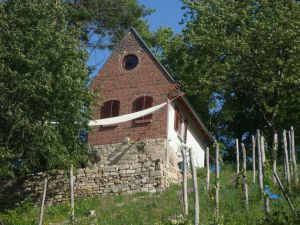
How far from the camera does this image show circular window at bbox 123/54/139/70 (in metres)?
30.6

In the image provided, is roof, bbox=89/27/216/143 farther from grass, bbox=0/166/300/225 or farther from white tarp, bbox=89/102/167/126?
grass, bbox=0/166/300/225

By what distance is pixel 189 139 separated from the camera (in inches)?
1283

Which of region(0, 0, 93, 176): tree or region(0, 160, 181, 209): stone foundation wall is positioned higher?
region(0, 0, 93, 176): tree

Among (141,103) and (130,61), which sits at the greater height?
(130,61)

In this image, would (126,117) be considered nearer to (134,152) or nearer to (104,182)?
(134,152)

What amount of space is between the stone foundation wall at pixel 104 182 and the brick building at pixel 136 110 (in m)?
3.40

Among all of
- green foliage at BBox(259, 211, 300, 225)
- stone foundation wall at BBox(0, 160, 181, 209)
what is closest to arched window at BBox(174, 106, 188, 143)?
stone foundation wall at BBox(0, 160, 181, 209)

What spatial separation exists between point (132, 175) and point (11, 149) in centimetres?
414

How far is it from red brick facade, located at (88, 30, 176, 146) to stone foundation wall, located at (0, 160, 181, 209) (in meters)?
3.93

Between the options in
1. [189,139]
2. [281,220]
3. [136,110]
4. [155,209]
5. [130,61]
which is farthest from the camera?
[189,139]

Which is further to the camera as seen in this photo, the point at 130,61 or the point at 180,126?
the point at 180,126

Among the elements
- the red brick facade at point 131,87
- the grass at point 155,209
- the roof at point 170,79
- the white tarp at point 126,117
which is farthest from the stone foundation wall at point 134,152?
the grass at point 155,209

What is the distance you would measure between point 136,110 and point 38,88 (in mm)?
7584

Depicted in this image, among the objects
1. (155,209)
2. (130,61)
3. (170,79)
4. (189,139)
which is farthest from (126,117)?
(155,209)
